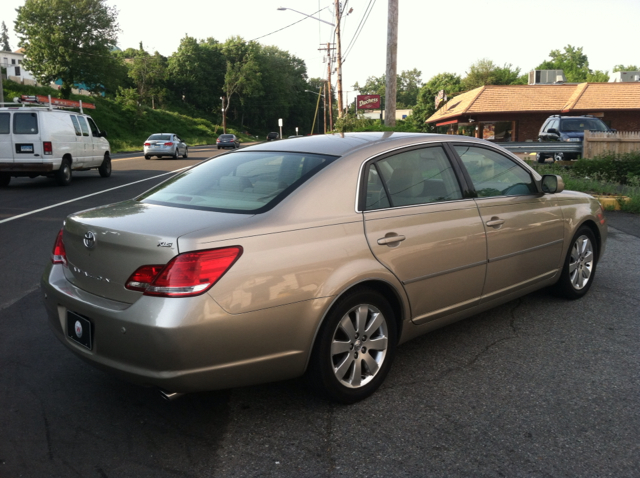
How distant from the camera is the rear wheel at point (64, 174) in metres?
16.0

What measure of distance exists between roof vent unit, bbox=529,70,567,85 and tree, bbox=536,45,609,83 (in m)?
44.1

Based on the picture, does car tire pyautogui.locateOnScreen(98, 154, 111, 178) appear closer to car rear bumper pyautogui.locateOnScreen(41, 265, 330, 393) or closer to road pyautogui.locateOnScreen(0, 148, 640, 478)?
road pyautogui.locateOnScreen(0, 148, 640, 478)

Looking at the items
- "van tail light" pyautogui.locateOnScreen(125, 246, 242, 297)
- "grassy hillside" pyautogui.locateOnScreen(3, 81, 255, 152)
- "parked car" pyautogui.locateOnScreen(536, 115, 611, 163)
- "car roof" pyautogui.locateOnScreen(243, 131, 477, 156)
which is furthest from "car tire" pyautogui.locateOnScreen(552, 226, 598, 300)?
"grassy hillside" pyautogui.locateOnScreen(3, 81, 255, 152)

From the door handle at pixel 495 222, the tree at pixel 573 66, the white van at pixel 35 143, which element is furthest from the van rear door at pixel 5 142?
the tree at pixel 573 66

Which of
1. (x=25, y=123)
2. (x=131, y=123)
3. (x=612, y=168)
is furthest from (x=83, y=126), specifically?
(x=131, y=123)

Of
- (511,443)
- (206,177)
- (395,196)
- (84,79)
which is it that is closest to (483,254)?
(395,196)

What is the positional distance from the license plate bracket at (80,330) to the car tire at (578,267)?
398cm

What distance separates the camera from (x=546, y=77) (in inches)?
1925

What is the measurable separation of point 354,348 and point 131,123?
63.1 metres

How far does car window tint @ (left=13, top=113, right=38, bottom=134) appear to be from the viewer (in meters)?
15.3

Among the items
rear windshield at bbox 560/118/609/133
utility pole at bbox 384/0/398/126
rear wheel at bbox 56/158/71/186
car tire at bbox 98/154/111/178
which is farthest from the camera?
rear windshield at bbox 560/118/609/133

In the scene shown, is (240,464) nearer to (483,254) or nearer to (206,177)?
(206,177)

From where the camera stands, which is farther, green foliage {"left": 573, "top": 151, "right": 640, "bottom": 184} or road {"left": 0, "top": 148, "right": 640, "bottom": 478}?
green foliage {"left": 573, "top": 151, "right": 640, "bottom": 184}

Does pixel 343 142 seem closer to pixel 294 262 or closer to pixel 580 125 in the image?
pixel 294 262
